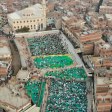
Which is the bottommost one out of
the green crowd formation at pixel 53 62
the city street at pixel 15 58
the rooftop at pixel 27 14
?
the city street at pixel 15 58

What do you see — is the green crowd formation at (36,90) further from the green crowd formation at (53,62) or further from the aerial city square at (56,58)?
the green crowd formation at (53,62)

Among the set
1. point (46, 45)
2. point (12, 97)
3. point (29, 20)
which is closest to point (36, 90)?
point (12, 97)

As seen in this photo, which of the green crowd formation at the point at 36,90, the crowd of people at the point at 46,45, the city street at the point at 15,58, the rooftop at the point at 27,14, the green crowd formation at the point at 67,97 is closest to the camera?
the green crowd formation at the point at 67,97

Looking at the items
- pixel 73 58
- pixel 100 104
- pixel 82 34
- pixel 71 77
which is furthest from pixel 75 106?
pixel 82 34

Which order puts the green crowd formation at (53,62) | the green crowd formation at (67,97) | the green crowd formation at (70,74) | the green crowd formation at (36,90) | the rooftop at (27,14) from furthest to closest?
the rooftop at (27,14), the green crowd formation at (53,62), the green crowd formation at (70,74), the green crowd formation at (36,90), the green crowd formation at (67,97)

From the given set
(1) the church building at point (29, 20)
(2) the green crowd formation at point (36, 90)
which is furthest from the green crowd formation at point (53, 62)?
Result: (1) the church building at point (29, 20)

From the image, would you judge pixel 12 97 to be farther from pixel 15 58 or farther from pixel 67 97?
pixel 15 58

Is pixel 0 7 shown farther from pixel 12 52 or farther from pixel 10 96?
pixel 10 96
